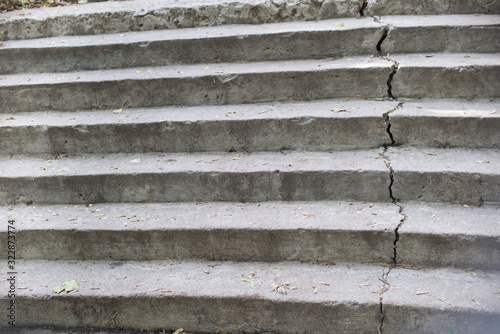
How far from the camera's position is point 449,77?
2988 millimetres

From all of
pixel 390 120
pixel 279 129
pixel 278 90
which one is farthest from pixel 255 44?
pixel 390 120

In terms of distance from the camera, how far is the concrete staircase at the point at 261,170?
7.58ft

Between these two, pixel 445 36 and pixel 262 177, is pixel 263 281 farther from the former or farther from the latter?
pixel 445 36

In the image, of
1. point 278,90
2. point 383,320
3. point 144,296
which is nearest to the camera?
point 383,320

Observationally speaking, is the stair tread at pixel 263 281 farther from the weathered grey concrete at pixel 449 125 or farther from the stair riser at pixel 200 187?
the weathered grey concrete at pixel 449 125

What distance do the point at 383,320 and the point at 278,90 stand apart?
75.7 inches

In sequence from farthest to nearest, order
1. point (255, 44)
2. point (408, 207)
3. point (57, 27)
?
point (57, 27)
point (255, 44)
point (408, 207)

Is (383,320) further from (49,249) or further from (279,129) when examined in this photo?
(49,249)

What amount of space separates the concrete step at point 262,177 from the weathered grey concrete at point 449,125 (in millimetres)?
74

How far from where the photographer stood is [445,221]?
241 cm

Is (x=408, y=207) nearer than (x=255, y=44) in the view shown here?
Yes

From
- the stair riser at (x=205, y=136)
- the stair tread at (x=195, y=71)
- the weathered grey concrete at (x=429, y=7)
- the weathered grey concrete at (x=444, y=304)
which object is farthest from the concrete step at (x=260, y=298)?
the weathered grey concrete at (x=429, y=7)

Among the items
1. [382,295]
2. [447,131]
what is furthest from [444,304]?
[447,131]

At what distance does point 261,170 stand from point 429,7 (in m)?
2.40
